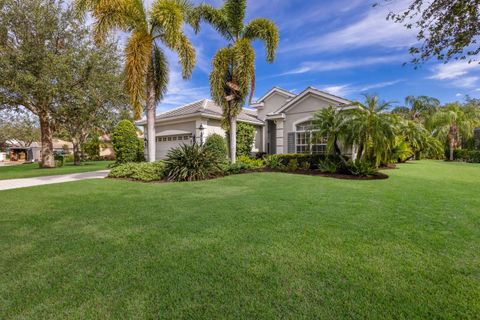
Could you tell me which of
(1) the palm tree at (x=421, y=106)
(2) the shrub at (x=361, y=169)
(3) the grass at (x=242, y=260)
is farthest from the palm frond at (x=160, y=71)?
(1) the palm tree at (x=421, y=106)

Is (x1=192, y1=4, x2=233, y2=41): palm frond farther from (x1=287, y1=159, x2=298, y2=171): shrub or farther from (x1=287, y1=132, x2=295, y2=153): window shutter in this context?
(x1=287, y1=159, x2=298, y2=171): shrub

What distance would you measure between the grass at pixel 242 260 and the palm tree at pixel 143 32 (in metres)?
6.58

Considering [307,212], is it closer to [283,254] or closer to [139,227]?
[283,254]

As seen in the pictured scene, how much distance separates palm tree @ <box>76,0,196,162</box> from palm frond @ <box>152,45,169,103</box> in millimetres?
496

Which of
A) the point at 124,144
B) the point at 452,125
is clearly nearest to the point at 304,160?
the point at 124,144

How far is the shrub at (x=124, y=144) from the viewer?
15.0 m

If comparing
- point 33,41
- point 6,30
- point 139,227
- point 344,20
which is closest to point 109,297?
point 139,227

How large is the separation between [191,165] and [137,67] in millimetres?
5084

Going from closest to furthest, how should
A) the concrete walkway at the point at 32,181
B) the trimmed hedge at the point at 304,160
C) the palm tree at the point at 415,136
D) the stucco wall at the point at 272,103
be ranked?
1. the concrete walkway at the point at 32,181
2. the trimmed hedge at the point at 304,160
3. the palm tree at the point at 415,136
4. the stucco wall at the point at 272,103

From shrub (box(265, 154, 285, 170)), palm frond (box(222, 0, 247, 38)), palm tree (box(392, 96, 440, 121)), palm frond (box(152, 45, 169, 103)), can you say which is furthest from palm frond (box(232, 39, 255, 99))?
palm tree (box(392, 96, 440, 121))

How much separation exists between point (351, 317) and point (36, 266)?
3.74 m

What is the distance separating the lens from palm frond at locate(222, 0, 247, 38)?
12141 millimetres

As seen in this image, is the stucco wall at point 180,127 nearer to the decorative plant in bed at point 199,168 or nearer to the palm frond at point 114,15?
the decorative plant in bed at point 199,168

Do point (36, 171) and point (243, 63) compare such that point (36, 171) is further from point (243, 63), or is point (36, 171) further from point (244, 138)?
point (243, 63)
